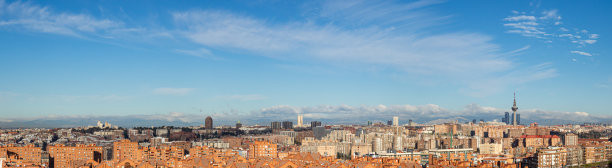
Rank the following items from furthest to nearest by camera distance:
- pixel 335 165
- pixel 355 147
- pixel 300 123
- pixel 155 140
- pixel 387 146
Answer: pixel 300 123 → pixel 155 140 → pixel 387 146 → pixel 355 147 → pixel 335 165

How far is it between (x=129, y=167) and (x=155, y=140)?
2298cm

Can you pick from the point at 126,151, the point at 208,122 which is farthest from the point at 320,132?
the point at 126,151

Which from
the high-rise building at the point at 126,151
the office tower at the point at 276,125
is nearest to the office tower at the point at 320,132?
the office tower at the point at 276,125

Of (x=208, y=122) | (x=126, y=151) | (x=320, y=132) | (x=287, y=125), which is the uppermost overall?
(x=126, y=151)

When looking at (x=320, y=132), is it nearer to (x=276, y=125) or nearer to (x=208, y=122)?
(x=276, y=125)

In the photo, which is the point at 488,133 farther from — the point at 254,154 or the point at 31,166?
the point at 31,166

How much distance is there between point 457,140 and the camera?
40.4m

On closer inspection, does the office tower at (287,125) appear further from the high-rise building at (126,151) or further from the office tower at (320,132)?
the high-rise building at (126,151)

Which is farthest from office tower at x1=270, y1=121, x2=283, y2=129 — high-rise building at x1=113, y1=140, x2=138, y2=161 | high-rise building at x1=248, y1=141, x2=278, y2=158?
high-rise building at x1=113, y1=140, x2=138, y2=161

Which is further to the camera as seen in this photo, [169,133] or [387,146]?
[169,133]

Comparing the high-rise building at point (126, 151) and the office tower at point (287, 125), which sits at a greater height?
the high-rise building at point (126, 151)

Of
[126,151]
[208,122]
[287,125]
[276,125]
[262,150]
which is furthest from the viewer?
[287,125]

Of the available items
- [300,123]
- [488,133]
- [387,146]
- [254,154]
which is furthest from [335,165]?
[300,123]

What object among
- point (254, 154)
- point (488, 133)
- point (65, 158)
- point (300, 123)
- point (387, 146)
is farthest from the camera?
point (300, 123)
